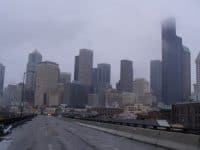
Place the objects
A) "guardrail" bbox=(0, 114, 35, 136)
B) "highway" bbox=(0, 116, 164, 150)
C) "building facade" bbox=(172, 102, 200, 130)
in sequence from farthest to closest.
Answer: "building facade" bbox=(172, 102, 200, 130) → "guardrail" bbox=(0, 114, 35, 136) → "highway" bbox=(0, 116, 164, 150)

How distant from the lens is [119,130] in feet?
109

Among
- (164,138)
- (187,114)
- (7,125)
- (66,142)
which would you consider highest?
(187,114)

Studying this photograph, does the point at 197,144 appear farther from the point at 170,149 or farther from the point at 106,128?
the point at 106,128

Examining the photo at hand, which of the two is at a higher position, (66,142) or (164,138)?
(164,138)

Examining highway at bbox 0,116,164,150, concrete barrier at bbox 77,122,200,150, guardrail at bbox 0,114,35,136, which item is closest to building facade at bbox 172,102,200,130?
guardrail at bbox 0,114,35,136

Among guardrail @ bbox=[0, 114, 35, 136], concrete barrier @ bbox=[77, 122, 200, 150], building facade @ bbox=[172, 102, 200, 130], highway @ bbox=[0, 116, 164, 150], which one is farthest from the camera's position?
building facade @ bbox=[172, 102, 200, 130]

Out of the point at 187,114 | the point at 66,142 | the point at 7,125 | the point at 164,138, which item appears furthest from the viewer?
the point at 187,114

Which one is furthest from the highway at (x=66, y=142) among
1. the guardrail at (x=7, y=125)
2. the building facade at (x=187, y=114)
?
the building facade at (x=187, y=114)

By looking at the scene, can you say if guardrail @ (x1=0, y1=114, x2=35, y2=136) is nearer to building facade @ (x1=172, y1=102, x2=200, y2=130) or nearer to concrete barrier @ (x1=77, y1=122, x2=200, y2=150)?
concrete barrier @ (x1=77, y1=122, x2=200, y2=150)

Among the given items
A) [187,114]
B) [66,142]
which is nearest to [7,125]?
[66,142]

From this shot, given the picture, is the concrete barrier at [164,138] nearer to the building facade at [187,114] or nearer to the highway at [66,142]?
the highway at [66,142]

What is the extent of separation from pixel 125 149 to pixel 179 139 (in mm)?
2899

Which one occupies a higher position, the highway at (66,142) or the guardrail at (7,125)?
the guardrail at (7,125)

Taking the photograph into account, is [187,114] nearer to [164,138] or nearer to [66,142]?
[66,142]
